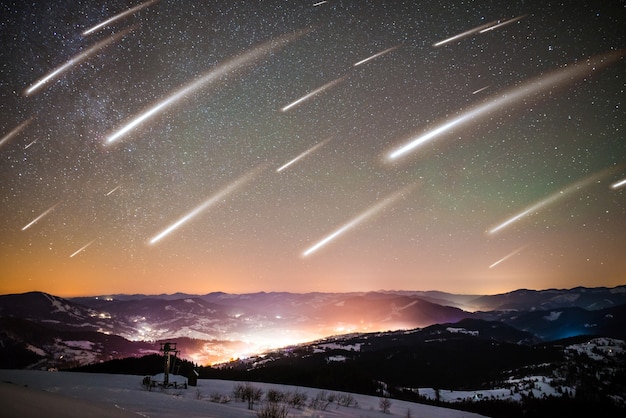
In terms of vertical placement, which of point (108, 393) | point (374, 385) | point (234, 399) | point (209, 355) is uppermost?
point (108, 393)

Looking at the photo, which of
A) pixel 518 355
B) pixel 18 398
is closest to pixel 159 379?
pixel 18 398

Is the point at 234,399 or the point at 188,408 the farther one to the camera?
the point at 234,399

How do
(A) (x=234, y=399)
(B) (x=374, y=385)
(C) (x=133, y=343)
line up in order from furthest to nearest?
(C) (x=133, y=343) → (B) (x=374, y=385) → (A) (x=234, y=399)

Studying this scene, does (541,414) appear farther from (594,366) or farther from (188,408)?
(594,366)

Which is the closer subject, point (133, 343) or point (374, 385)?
point (374, 385)

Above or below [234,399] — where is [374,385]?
below

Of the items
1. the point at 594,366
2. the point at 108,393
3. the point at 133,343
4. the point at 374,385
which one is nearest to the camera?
the point at 108,393

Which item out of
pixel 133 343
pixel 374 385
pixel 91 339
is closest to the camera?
pixel 374 385

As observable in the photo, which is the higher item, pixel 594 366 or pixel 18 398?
pixel 18 398

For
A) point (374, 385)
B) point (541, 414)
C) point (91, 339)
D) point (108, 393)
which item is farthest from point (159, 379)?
point (91, 339)

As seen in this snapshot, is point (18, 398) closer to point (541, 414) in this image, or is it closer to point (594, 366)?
point (541, 414)
